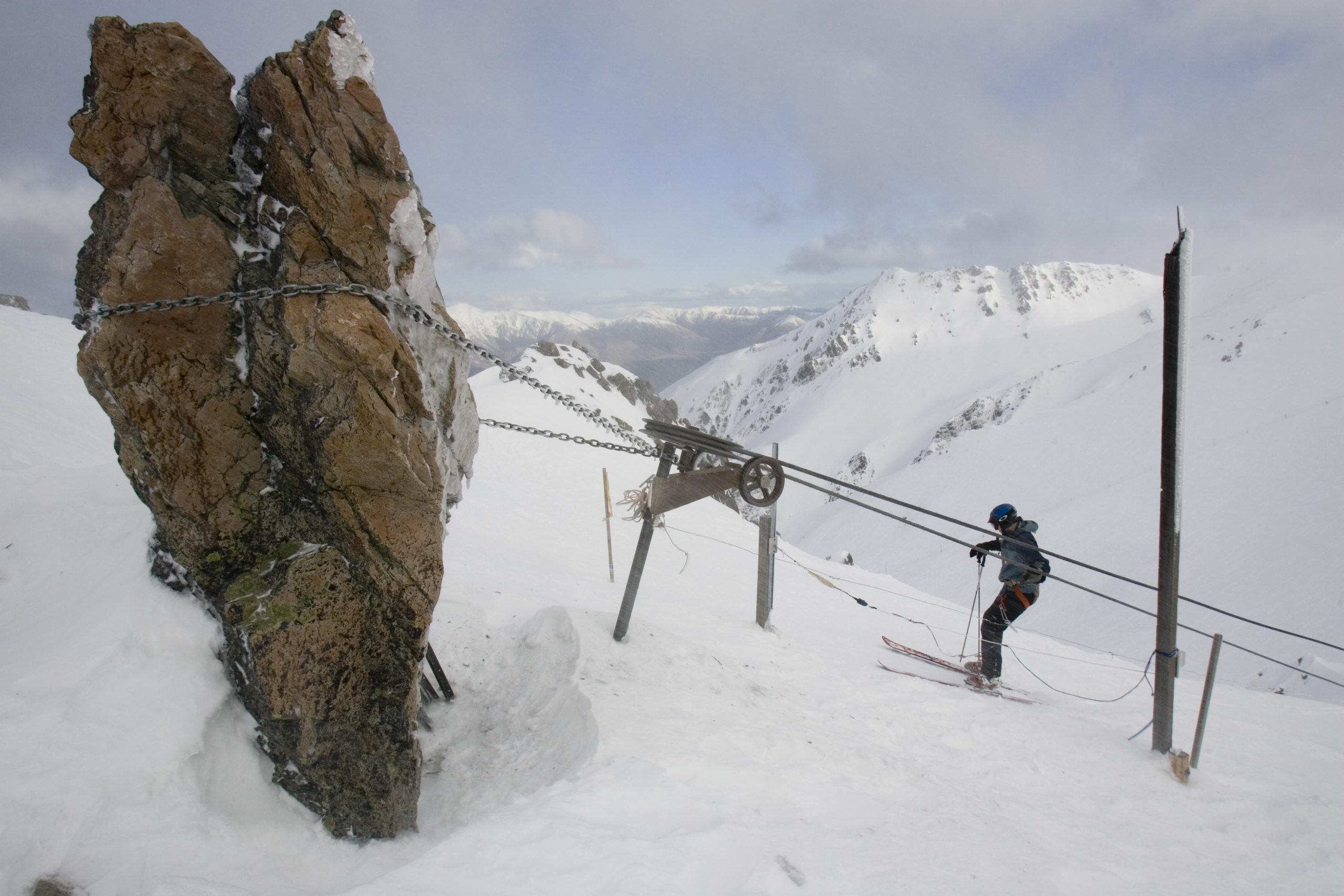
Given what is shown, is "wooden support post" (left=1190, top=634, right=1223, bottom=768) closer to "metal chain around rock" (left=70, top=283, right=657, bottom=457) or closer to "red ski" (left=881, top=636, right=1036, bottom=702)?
"red ski" (left=881, top=636, right=1036, bottom=702)

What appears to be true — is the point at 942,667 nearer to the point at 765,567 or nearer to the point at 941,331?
the point at 765,567

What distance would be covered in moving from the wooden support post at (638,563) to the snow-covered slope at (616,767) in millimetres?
168

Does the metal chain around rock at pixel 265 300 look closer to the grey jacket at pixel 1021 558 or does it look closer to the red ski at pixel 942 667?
the grey jacket at pixel 1021 558

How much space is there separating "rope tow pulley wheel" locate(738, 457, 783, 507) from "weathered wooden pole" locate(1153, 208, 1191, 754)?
339 centimetres

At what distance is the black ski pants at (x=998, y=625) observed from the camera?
7.79 meters

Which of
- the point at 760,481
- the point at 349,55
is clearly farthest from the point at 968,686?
the point at 349,55

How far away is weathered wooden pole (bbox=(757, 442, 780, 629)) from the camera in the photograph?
8656 mm

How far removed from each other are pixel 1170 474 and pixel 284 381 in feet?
A: 24.7

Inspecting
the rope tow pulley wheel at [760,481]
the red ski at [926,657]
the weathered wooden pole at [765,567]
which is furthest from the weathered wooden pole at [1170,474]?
the weathered wooden pole at [765,567]

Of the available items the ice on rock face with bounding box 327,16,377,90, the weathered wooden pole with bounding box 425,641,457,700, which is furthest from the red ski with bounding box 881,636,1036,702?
the ice on rock face with bounding box 327,16,377,90

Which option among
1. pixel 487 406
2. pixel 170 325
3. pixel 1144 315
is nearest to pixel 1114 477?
pixel 487 406

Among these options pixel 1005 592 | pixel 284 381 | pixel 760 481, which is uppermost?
pixel 284 381

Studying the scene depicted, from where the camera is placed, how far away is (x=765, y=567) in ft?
28.7

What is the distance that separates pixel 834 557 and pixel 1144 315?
147 m
